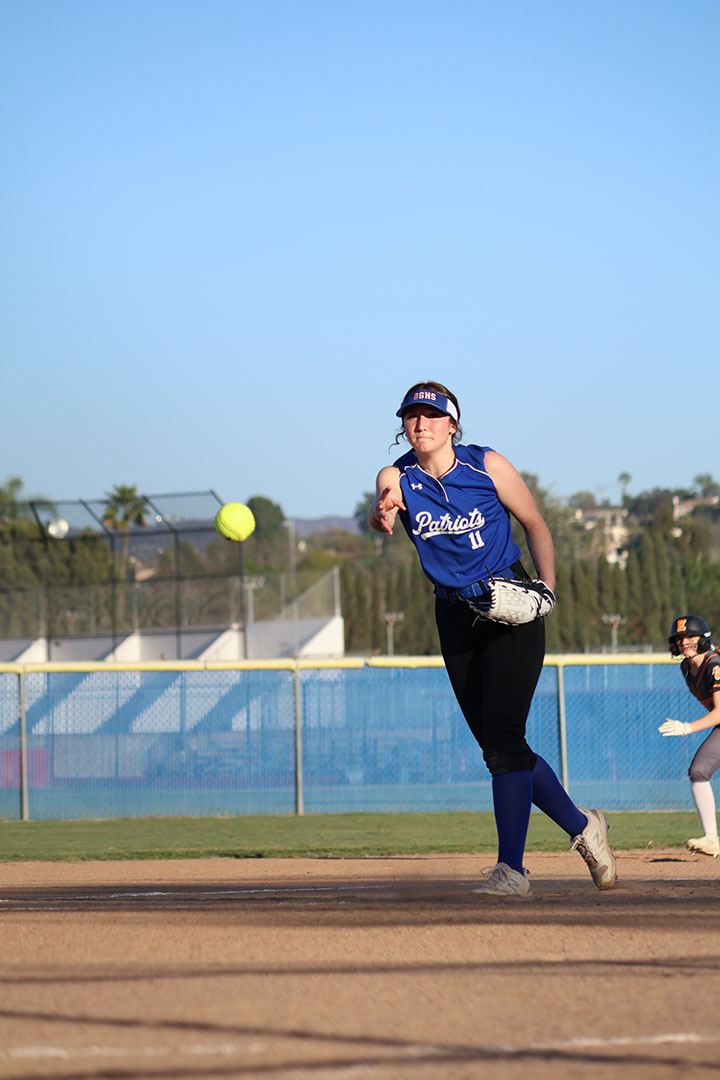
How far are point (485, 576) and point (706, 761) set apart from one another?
4304mm

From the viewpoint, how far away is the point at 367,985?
11.5 feet

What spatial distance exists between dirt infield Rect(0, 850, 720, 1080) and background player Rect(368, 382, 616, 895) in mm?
339

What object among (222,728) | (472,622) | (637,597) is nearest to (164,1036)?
(472,622)

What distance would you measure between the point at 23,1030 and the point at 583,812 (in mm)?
3194

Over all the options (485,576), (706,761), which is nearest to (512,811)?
(485,576)

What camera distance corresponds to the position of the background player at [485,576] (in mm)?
5391

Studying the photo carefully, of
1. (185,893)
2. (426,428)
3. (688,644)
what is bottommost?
(185,893)

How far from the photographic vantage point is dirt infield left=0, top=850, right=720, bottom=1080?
273 cm

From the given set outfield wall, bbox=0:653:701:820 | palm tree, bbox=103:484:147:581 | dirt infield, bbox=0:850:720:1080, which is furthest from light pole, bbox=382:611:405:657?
dirt infield, bbox=0:850:720:1080

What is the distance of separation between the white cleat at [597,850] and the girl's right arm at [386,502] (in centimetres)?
158

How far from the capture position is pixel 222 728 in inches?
617

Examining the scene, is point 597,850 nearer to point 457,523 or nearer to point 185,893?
point 457,523

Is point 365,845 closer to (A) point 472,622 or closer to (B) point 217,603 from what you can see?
(A) point 472,622

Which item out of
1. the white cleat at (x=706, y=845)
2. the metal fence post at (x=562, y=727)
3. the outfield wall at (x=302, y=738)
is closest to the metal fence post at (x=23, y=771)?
the outfield wall at (x=302, y=738)
